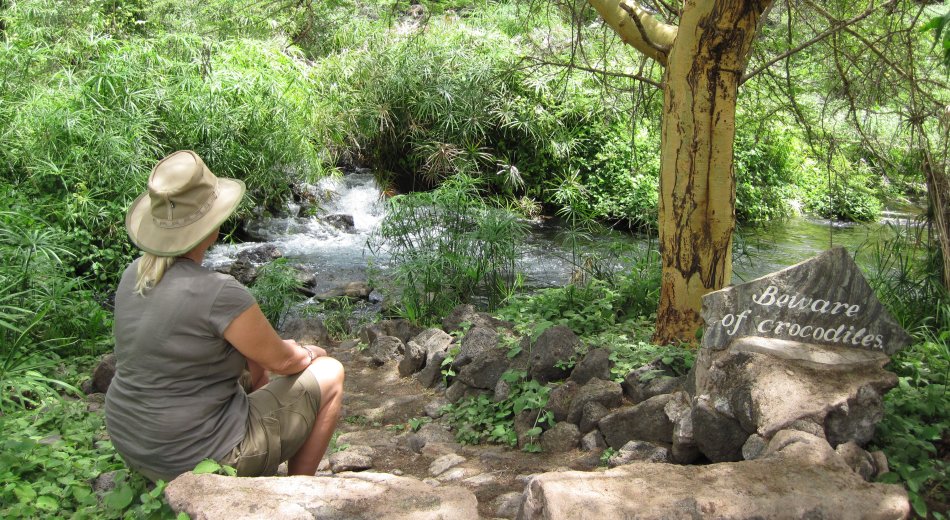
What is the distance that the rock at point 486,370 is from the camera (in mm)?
4246

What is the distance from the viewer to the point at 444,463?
347 centimetres

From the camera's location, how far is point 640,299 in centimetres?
500

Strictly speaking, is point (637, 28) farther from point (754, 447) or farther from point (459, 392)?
point (754, 447)

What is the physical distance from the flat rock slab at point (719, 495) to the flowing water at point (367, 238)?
495 cm

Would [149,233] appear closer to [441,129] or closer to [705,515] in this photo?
[705,515]

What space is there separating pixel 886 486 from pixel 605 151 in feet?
30.5

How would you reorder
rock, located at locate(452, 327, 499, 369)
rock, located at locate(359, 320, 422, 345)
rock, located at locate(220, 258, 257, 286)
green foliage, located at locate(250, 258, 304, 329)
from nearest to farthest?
rock, located at locate(452, 327, 499, 369), rock, located at locate(359, 320, 422, 345), green foliage, located at locate(250, 258, 304, 329), rock, located at locate(220, 258, 257, 286)

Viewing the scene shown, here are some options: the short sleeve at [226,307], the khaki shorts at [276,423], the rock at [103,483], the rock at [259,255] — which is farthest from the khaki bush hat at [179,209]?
the rock at [259,255]

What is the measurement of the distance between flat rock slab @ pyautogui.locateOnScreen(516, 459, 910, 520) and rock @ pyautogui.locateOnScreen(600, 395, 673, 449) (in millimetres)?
857

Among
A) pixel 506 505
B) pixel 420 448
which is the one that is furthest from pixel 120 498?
pixel 420 448

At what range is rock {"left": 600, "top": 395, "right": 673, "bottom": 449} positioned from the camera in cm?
321

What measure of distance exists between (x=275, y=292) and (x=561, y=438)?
338cm

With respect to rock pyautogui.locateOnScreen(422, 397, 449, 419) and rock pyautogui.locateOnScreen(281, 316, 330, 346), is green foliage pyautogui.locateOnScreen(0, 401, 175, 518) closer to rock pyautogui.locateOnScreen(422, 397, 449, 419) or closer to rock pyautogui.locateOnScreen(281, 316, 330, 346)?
rock pyautogui.locateOnScreen(422, 397, 449, 419)

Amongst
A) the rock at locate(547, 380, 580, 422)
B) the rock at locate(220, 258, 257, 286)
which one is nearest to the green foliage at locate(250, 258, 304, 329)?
the rock at locate(220, 258, 257, 286)
